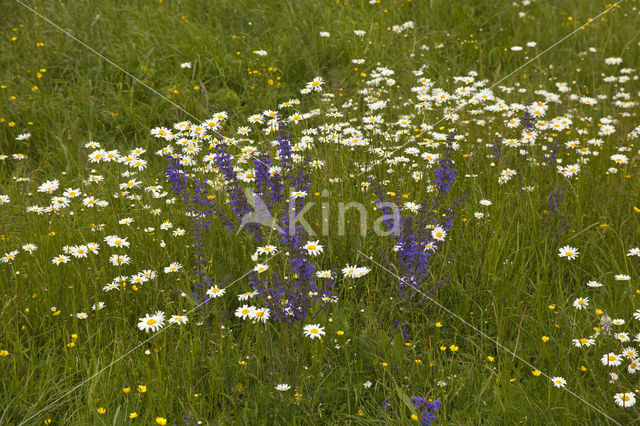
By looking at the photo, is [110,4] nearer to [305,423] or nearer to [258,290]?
[258,290]

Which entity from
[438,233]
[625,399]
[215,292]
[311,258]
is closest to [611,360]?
[625,399]

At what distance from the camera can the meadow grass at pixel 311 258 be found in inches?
90.8

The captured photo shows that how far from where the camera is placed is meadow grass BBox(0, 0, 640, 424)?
2307mm

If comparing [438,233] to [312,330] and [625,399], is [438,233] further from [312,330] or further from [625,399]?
[625,399]

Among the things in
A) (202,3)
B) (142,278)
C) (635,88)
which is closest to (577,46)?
(635,88)

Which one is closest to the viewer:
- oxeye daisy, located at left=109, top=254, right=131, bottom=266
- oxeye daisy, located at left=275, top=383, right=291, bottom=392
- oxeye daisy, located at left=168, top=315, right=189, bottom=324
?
oxeye daisy, located at left=275, top=383, right=291, bottom=392

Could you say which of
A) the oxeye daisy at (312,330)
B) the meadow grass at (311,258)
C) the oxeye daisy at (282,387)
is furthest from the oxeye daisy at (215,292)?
the oxeye daisy at (282,387)

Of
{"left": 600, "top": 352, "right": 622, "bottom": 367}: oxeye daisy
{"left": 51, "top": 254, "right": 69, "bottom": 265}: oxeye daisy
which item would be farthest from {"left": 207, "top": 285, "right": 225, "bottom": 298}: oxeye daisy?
{"left": 600, "top": 352, "right": 622, "bottom": 367}: oxeye daisy

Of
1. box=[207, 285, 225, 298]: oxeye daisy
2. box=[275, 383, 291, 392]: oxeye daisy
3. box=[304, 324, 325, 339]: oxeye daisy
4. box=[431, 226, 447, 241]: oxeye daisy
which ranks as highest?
box=[431, 226, 447, 241]: oxeye daisy

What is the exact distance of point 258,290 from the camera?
2551mm

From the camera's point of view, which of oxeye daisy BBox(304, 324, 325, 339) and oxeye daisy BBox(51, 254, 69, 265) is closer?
oxeye daisy BBox(304, 324, 325, 339)

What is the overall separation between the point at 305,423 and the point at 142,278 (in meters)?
1.04

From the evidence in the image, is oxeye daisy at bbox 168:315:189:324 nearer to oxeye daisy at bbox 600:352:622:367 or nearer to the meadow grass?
the meadow grass

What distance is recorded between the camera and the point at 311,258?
119 inches
